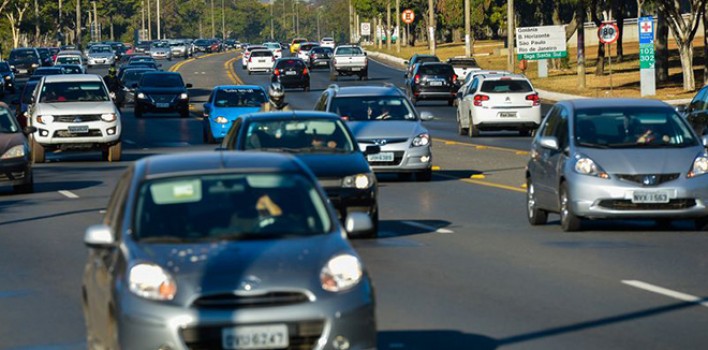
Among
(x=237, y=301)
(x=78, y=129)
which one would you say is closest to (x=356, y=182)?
(x=237, y=301)

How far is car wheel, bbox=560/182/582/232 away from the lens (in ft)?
61.3

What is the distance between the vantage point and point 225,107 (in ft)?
135

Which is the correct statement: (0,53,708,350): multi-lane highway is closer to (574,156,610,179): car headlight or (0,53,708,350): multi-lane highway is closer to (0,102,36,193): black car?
(0,102,36,193): black car

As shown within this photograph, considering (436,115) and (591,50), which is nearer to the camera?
(436,115)

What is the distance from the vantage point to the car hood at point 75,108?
1364 inches

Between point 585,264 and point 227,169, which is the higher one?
point 227,169

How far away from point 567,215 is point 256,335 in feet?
35.1

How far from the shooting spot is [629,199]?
1836cm

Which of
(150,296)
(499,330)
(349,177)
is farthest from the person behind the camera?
(349,177)

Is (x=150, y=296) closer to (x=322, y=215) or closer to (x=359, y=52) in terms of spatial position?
(x=322, y=215)

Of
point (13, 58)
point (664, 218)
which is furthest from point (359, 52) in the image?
point (664, 218)

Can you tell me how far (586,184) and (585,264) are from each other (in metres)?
2.80

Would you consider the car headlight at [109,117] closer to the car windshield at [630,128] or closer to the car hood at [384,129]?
the car hood at [384,129]

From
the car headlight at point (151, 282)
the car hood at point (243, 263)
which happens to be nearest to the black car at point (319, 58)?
the car hood at point (243, 263)
